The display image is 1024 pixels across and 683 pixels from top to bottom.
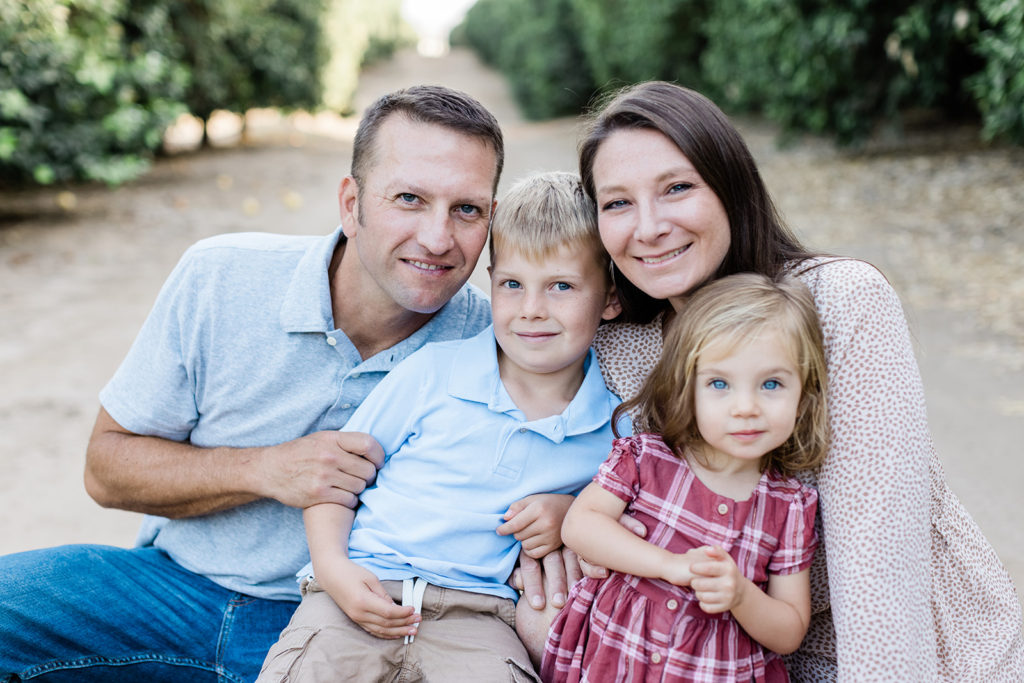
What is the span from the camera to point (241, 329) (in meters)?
2.75

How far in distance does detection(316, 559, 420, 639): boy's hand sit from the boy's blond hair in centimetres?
98

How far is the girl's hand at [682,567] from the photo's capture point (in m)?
1.96

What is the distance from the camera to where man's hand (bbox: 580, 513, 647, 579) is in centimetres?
216

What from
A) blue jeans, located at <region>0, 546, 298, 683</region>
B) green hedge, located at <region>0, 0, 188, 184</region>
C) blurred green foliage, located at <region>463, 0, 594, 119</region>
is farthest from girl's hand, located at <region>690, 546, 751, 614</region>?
blurred green foliage, located at <region>463, 0, 594, 119</region>

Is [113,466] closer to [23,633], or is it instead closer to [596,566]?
[23,633]

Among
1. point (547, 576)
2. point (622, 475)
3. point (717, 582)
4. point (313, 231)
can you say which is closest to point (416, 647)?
point (547, 576)

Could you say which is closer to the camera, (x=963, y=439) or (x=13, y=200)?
(x=963, y=439)

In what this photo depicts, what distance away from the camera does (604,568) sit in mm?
2223

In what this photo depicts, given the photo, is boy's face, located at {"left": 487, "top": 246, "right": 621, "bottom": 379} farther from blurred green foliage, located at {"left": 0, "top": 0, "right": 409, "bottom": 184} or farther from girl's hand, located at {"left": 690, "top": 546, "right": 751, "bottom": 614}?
blurred green foliage, located at {"left": 0, "top": 0, "right": 409, "bottom": 184}

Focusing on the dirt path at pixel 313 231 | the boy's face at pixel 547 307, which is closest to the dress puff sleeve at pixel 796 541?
the boy's face at pixel 547 307

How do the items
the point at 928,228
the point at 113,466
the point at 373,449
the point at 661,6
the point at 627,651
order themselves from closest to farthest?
the point at 627,651 → the point at 373,449 → the point at 113,466 → the point at 928,228 → the point at 661,6

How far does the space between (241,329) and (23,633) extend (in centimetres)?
105

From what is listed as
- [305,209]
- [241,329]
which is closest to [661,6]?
[305,209]

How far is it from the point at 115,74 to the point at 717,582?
10.4m
